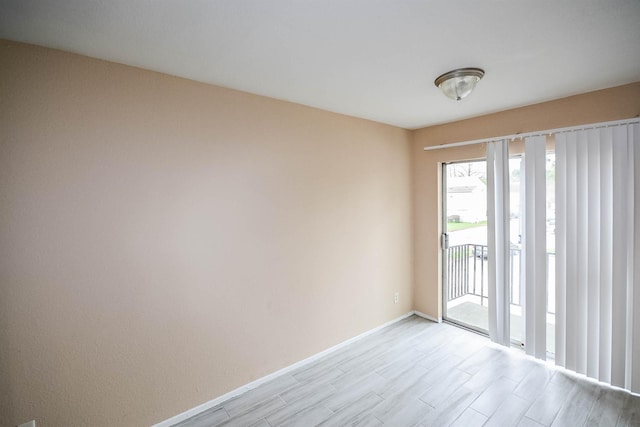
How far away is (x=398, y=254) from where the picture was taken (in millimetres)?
3545

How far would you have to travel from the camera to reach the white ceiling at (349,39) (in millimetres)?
1235

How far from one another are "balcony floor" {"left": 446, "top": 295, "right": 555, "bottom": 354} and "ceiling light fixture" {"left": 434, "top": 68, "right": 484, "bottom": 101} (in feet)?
8.82

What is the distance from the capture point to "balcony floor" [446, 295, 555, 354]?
312 cm

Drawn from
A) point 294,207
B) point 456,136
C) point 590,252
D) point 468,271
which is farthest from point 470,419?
point 456,136

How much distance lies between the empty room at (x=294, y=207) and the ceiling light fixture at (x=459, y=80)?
0.05ft

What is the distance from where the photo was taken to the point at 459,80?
1.89 meters

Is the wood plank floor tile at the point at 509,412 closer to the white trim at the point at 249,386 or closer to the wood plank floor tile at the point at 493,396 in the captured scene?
the wood plank floor tile at the point at 493,396

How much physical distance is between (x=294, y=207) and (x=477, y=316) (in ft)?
9.83

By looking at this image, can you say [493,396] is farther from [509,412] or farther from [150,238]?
[150,238]

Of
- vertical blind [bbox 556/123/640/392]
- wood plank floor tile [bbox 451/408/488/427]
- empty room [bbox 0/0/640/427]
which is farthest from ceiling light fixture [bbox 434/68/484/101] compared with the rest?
wood plank floor tile [bbox 451/408/488/427]

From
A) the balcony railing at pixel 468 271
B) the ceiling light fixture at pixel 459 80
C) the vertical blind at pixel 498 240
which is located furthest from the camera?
the balcony railing at pixel 468 271

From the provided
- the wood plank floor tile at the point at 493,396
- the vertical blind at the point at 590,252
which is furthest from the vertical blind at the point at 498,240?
the wood plank floor tile at the point at 493,396

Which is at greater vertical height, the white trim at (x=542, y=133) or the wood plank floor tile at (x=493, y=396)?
the white trim at (x=542, y=133)

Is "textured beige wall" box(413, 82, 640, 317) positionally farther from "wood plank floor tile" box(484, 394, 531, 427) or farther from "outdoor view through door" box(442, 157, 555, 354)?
"wood plank floor tile" box(484, 394, 531, 427)
